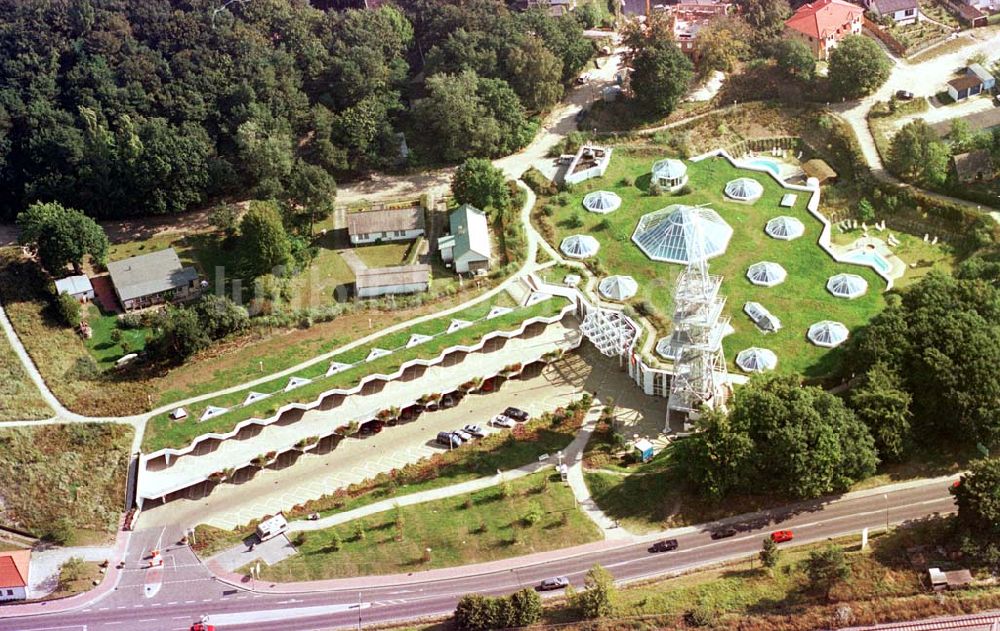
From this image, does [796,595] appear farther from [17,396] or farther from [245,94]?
[245,94]

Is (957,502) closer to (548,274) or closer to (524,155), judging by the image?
(548,274)

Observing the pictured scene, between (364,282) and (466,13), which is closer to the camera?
(364,282)

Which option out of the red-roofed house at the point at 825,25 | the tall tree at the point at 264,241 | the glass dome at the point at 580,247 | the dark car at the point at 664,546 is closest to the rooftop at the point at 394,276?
the tall tree at the point at 264,241

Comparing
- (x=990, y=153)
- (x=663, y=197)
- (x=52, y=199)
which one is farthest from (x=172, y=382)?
(x=990, y=153)

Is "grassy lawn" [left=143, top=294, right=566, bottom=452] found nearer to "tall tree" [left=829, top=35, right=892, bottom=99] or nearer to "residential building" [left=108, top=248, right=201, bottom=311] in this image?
"residential building" [left=108, top=248, right=201, bottom=311]

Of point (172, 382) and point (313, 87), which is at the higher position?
point (313, 87)

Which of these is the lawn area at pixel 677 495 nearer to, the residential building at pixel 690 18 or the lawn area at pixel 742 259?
the lawn area at pixel 742 259
